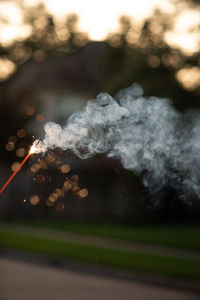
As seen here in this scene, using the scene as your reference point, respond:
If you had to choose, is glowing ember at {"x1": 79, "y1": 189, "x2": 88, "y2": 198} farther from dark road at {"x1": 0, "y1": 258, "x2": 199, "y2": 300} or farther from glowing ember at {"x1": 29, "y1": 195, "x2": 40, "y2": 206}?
dark road at {"x1": 0, "y1": 258, "x2": 199, "y2": 300}

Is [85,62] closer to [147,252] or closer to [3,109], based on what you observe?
[3,109]

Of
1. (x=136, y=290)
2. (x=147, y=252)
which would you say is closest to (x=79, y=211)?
(x=147, y=252)

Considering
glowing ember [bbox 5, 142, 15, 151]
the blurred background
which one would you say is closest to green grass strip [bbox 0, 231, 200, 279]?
the blurred background

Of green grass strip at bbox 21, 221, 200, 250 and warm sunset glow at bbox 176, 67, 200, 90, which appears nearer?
green grass strip at bbox 21, 221, 200, 250

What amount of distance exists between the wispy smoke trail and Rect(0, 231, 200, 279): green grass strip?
A: 11.9 feet

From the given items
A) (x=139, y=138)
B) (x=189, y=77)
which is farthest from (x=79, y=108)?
(x=139, y=138)

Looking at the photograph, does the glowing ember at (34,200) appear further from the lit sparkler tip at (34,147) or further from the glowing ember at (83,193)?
the lit sparkler tip at (34,147)

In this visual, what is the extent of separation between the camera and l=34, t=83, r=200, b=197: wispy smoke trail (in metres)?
5.72

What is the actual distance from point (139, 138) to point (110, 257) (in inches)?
Answer: 247

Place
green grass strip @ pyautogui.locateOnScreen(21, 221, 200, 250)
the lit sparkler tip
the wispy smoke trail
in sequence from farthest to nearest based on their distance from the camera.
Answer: green grass strip @ pyautogui.locateOnScreen(21, 221, 200, 250)
the wispy smoke trail
the lit sparkler tip

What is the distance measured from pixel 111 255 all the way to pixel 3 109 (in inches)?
612

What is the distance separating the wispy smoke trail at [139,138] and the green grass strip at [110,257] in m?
3.63

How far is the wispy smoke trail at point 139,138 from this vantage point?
572 cm

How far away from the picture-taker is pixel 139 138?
19.3ft
